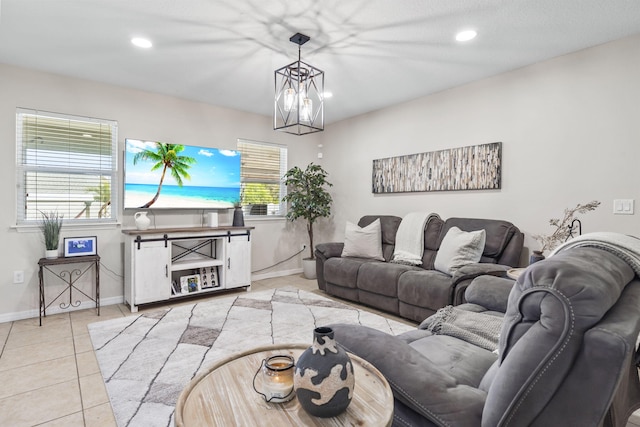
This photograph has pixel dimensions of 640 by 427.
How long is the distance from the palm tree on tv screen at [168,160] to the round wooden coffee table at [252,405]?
133 inches

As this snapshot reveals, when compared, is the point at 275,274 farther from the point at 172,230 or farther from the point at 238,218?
the point at 172,230

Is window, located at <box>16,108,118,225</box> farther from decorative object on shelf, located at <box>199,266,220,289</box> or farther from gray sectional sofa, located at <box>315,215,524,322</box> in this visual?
gray sectional sofa, located at <box>315,215,524,322</box>

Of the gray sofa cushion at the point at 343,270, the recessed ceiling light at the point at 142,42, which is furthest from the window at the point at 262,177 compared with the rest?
the recessed ceiling light at the point at 142,42

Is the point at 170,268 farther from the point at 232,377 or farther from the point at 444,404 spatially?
the point at 444,404

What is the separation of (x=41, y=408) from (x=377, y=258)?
10.6ft

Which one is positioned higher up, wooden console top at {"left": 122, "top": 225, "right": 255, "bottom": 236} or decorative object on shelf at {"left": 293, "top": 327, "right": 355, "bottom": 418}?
wooden console top at {"left": 122, "top": 225, "right": 255, "bottom": 236}

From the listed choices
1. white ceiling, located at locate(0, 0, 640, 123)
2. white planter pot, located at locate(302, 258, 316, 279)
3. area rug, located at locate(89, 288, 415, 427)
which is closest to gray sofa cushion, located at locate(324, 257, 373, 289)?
area rug, located at locate(89, 288, 415, 427)

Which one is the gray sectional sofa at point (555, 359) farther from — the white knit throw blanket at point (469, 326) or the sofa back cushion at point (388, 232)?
the sofa back cushion at point (388, 232)

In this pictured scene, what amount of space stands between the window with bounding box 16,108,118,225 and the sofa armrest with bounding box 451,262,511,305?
3709mm

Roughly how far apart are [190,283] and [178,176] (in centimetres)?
132

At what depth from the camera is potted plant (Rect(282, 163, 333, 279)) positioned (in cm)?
508

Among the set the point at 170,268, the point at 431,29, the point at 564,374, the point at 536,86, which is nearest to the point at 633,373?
the point at 564,374

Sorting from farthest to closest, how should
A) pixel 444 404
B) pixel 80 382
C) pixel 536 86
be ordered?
pixel 536 86 < pixel 80 382 < pixel 444 404

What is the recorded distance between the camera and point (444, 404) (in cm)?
96
